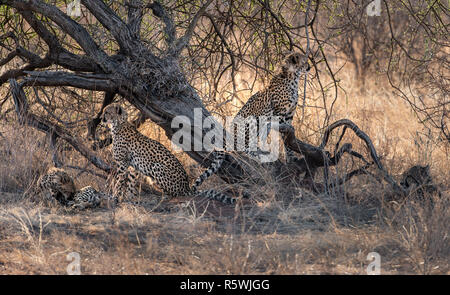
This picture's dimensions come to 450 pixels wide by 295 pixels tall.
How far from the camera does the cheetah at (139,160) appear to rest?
6.25 metres

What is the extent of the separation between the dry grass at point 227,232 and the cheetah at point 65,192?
117 mm

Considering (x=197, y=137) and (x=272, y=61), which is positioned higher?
(x=272, y=61)

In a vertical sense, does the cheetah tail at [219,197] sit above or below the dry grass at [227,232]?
above

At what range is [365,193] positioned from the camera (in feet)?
18.4

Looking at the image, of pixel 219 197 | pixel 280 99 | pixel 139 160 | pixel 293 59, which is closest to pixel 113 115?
pixel 139 160

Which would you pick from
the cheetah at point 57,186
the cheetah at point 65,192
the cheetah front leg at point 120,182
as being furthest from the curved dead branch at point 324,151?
the cheetah at point 57,186

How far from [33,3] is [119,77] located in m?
1.04

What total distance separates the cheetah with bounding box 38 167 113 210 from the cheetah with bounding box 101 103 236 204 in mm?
287

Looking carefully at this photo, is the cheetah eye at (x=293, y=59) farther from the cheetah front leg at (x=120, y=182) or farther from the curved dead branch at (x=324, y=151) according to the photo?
the cheetah front leg at (x=120, y=182)

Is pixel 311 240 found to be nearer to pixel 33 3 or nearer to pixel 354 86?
pixel 33 3

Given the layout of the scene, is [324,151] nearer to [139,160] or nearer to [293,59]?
[293,59]

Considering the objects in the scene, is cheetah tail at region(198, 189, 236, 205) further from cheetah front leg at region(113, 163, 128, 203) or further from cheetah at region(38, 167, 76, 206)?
cheetah at region(38, 167, 76, 206)
